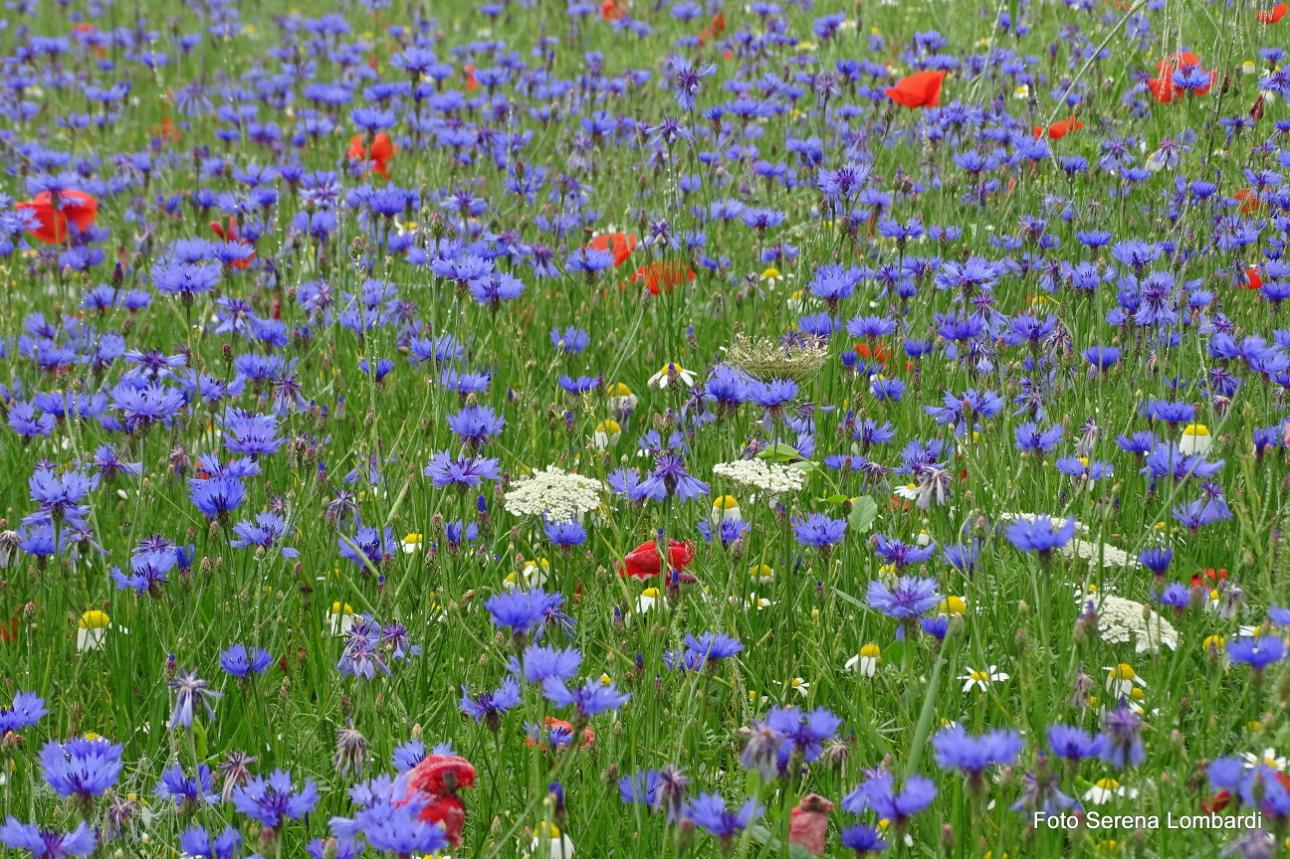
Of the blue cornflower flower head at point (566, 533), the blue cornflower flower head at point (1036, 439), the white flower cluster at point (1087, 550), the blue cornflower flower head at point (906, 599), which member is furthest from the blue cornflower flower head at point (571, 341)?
the blue cornflower flower head at point (906, 599)

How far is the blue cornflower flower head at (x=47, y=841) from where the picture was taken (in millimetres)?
1508

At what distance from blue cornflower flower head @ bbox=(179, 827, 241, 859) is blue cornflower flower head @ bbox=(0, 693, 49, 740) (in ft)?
1.19

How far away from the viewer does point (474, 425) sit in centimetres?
244

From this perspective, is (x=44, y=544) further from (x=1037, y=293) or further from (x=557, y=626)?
(x=1037, y=293)

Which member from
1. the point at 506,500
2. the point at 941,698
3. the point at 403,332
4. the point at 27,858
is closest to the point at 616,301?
the point at 403,332

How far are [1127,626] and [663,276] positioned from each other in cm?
192

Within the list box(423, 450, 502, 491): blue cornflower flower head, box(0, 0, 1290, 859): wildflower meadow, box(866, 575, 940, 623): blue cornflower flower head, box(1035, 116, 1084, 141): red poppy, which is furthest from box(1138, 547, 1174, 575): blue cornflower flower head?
box(1035, 116, 1084, 141): red poppy

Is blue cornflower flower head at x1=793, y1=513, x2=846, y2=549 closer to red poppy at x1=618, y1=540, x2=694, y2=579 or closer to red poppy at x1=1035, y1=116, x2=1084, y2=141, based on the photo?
red poppy at x1=618, y1=540, x2=694, y2=579

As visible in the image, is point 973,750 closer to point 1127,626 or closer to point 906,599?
point 906,599

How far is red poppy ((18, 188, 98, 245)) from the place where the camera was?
4016 mm

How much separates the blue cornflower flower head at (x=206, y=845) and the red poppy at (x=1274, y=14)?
2969mm

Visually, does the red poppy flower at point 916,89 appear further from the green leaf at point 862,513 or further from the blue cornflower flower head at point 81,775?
the blue cornflower flower head at point 81,775

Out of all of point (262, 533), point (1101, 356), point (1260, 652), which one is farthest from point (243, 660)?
point (1101, 356)

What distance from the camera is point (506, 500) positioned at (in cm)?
227
